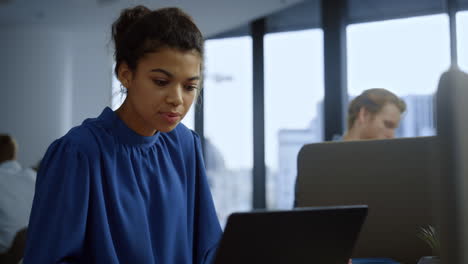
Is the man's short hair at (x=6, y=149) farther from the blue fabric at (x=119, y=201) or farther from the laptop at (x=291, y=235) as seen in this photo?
the laptop at (x=291, y=235)

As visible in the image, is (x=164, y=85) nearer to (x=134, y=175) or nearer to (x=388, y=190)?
(x=134, y=175)

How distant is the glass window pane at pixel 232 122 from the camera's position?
6656mm

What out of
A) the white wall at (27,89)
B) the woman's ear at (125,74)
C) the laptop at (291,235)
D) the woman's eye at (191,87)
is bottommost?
the laptop at (291,235)

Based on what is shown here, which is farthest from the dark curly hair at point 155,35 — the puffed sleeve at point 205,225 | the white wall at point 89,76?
the white wall at point 89,76

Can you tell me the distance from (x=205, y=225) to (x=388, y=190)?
1.49 feet

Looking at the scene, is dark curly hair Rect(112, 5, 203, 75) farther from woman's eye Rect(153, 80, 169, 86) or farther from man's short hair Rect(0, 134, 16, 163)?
man's short hair Rect(0, 134, 16, 163)

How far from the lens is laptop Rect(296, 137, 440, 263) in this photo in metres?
1.29

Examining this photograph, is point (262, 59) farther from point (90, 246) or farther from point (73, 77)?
Result: point (90, 246)

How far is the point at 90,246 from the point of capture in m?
1.06

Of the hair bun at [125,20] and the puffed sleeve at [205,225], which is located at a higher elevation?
the hair bun at [125,20]

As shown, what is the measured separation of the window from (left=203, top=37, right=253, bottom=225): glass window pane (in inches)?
56.9

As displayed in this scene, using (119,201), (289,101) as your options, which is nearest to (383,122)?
(119,201)

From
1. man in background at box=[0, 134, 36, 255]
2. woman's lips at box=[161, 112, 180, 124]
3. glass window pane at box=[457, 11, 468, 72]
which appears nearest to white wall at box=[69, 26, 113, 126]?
glass window pane at box=[457, 11, 468, 72]

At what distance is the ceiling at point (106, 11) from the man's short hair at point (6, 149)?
9.60ft
